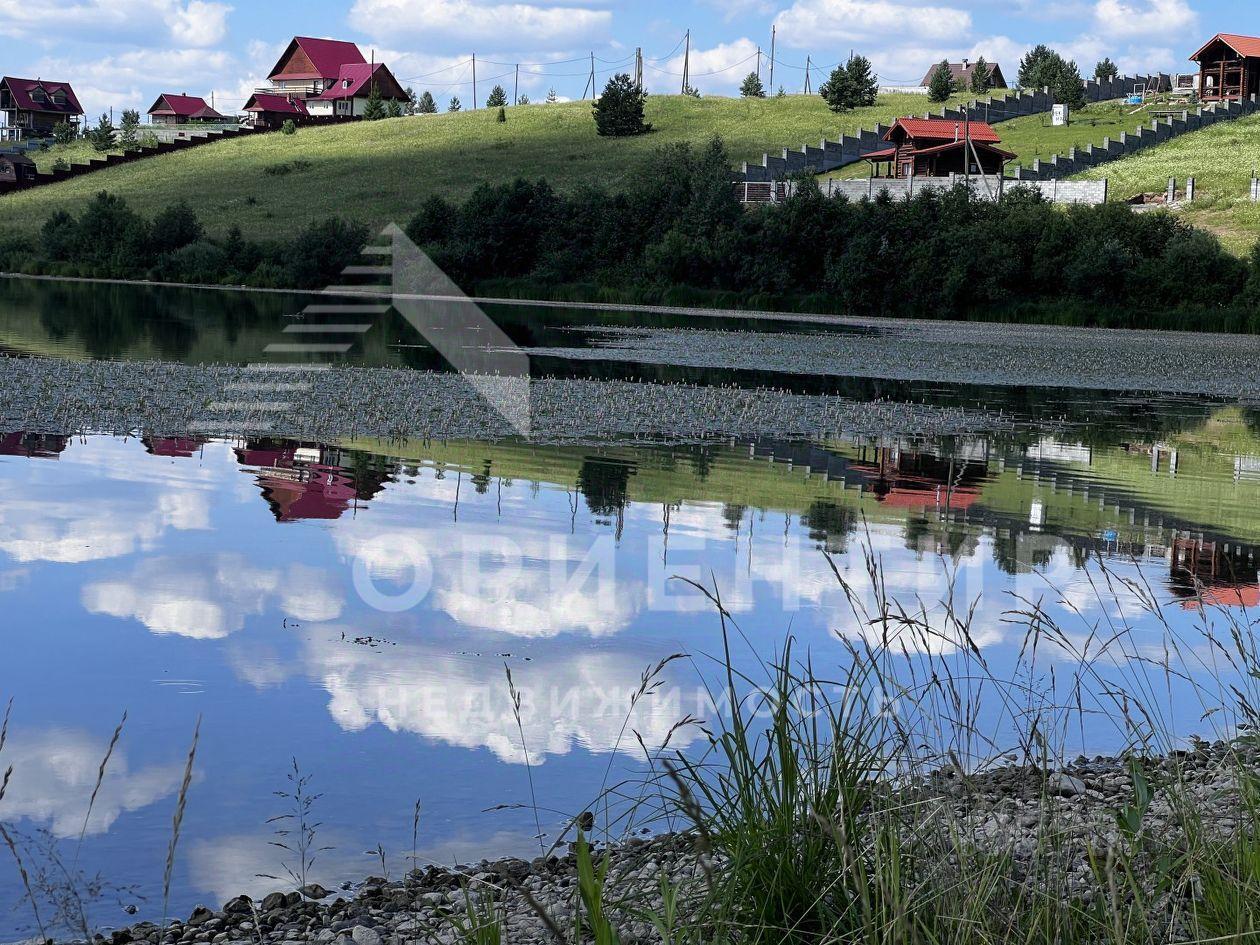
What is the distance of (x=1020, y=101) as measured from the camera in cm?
8425

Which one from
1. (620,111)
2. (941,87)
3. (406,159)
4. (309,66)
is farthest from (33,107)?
(941,87)

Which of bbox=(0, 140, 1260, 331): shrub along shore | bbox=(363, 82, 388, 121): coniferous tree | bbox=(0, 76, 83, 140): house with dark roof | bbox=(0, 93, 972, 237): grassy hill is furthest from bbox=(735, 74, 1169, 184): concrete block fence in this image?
bbox=(0, 76, 83, 140): house with dark roof

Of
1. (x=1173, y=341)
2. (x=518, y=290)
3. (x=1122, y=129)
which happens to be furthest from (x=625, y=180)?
(x=1173, y=341)

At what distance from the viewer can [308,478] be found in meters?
13.4

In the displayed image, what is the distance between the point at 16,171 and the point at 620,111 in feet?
120

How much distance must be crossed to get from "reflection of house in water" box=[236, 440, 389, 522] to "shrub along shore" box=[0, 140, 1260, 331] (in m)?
34.0

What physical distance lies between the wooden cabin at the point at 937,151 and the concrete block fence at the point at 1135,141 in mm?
1708

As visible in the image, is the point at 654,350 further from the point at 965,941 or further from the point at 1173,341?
the point at 965,941

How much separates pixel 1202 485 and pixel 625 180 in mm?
58603

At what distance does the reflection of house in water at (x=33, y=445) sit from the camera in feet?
47.8

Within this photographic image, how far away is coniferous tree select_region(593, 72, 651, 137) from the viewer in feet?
291

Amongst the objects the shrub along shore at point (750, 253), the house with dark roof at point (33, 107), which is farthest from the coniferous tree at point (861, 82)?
the house with dark roof at point (33, 107)

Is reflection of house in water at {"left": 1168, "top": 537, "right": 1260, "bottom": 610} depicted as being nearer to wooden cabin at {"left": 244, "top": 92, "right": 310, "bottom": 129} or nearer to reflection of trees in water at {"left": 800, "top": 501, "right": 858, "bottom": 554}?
reflection of trees in water at {"left": 800, "top": 501, "right": 858, "bottom": 554}

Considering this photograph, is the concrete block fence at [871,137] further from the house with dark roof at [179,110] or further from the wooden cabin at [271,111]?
the house with dark roof at [179,110]
